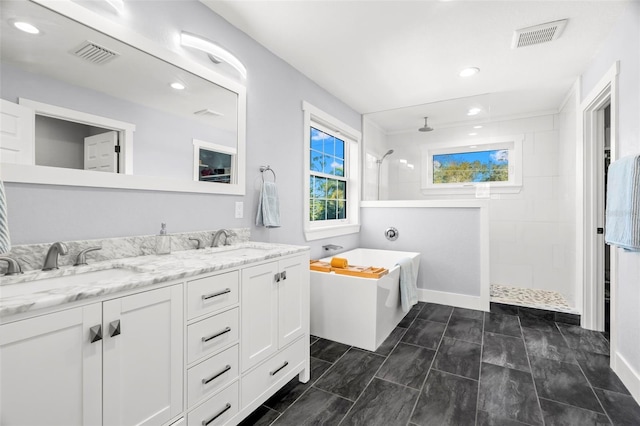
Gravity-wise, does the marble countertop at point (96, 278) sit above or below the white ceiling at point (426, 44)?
below

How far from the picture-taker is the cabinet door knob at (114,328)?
3.27 feet

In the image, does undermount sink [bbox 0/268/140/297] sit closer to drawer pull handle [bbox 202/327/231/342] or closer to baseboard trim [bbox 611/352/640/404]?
drawer pull handle [bbox 202/327/231/342]

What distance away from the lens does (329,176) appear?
372 cm

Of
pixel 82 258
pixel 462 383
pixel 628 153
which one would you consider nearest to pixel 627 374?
pixel 462 383

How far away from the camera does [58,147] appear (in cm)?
135

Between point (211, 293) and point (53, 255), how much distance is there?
2.20 ft

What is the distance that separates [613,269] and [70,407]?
3.12 m

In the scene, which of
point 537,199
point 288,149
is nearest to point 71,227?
point 288,149

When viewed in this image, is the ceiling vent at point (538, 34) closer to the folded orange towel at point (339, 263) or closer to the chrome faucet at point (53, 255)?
the folded orange towel at point (339, 263)

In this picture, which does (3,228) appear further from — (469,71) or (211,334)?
(469,71)

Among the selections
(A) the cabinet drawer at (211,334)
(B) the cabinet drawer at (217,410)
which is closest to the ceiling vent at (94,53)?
(A) the cabinet drawer at (211,334)

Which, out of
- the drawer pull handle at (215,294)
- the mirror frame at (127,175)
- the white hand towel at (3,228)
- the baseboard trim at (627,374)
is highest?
the mirror frame at (127,175)

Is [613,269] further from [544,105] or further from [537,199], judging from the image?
[544,105]

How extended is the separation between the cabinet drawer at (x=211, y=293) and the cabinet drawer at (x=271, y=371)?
17.2 inches
